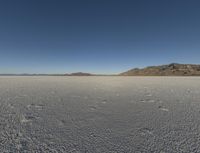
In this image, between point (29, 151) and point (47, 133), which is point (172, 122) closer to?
point (47, 133)

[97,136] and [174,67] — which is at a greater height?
[174,67]

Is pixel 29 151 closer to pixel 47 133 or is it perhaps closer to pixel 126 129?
pixel 47 133

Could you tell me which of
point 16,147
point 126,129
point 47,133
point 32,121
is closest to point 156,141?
point 126,129

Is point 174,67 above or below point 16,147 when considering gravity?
above

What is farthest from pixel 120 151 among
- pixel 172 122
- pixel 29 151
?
pixel 172 122

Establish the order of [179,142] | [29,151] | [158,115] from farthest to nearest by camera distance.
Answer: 1. [158,115]
2. [179,142]
3. [29,151]

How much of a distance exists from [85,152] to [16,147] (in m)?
1.10

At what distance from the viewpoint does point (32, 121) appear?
3699mm

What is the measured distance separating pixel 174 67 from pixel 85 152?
128653mm

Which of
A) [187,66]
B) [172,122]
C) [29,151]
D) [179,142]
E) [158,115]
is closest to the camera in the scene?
[29,151]

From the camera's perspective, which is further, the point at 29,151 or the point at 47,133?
the point at 47,133

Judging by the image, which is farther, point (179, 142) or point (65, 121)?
point (65, 121)

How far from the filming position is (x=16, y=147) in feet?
7.84

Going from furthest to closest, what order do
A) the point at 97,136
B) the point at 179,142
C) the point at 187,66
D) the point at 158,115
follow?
the point at 187,66 < the point at 158,115 < the point at 97,136 < the point at 179,142
